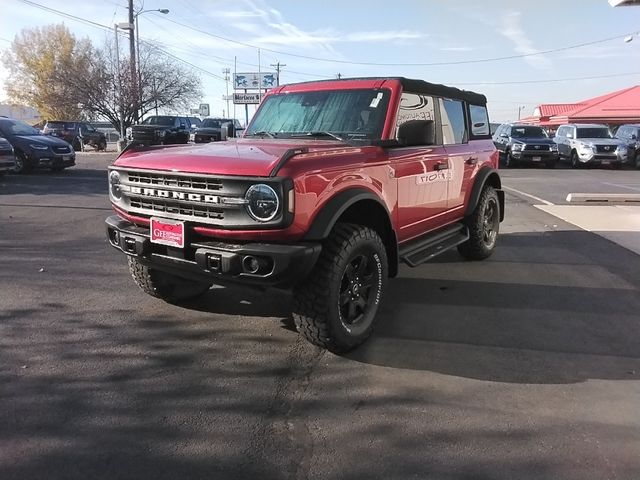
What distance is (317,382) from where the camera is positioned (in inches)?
142

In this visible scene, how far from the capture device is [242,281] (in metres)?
3.58

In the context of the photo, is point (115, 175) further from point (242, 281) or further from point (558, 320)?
point (558, 320)

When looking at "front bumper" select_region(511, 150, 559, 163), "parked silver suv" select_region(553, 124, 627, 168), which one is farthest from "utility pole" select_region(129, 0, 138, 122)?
"parked silver suv" select_region(553, 124, 627, 168)

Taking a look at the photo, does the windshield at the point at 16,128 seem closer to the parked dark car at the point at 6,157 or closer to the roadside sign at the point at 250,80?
the parked dark car at the point at 6,157

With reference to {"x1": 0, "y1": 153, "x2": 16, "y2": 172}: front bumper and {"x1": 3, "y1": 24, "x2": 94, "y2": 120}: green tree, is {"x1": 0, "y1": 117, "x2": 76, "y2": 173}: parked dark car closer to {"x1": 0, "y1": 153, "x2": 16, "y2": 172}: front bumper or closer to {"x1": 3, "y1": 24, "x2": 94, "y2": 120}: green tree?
{"x1": 0, "y1": 153, "x2": 16, "y2": 172}: front bumper

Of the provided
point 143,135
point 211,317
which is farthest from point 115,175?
point 143,135

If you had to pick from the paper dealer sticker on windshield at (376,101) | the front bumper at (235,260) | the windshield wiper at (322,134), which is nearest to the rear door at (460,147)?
the paper dealer sticker on windshield at (376,101)

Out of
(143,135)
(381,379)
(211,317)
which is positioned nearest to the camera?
(381,379)

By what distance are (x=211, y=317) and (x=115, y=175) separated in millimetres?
1413

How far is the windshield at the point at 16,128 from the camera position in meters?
16.3

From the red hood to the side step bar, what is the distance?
123 cm

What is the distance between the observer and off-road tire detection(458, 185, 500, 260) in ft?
21.8

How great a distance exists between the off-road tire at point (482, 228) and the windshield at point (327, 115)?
232cm

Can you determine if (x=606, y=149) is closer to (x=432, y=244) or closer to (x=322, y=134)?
(x=432, y=244)
